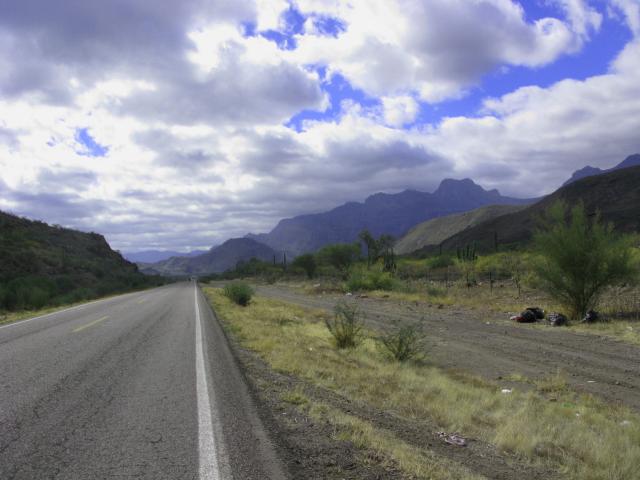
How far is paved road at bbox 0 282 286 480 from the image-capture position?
4312 mm

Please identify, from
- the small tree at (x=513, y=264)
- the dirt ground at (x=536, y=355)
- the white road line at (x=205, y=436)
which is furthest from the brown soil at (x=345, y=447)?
the small tree at (x=513, y=264)

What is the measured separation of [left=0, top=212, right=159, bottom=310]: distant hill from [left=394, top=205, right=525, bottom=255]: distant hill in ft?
352

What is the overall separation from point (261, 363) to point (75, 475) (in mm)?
5804

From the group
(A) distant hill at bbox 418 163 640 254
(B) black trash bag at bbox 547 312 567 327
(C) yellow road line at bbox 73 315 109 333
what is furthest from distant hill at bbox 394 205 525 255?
(C) yellow road line at bbox 73 315 109 333

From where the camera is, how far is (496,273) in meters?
37.0

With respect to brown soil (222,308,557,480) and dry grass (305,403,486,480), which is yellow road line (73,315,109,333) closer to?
brown soil (222,308,557,480)

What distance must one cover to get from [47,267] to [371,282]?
35.0 m

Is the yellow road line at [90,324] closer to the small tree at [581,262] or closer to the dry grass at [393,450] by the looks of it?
the dry grass at [393,450]

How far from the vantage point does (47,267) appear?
163 ft

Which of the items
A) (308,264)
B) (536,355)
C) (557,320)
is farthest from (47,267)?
(536,355)

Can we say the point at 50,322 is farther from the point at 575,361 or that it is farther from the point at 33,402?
the point at 575,361

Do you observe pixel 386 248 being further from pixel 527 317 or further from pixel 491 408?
pixel 491 408

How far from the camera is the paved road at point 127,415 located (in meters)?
4.31

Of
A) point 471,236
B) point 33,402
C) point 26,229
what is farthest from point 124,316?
point 471,236
